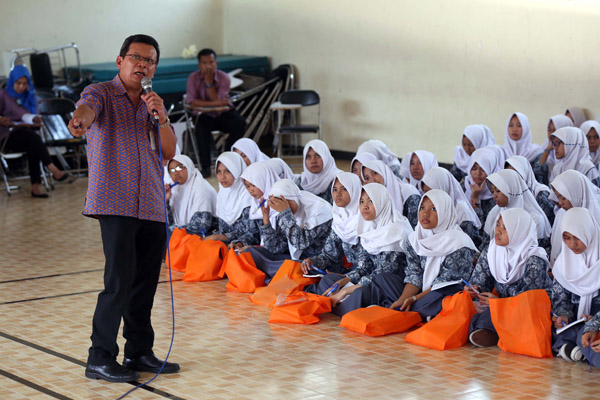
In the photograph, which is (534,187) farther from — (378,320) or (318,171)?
(378,320)

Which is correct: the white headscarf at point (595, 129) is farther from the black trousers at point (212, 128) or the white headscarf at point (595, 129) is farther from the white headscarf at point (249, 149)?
the black trousers at point (212, 128)

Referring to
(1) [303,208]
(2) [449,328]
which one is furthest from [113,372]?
(1) [303,208]

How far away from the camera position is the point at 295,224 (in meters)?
5.19

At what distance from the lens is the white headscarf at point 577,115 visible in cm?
798

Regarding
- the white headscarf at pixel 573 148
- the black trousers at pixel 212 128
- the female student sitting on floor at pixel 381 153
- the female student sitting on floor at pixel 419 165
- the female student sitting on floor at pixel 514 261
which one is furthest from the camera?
the black trousers at pixel 212 128

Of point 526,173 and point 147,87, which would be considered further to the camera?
point 526,173

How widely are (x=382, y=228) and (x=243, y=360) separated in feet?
4.12

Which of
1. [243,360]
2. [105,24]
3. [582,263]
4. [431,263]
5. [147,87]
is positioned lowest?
[243,360]

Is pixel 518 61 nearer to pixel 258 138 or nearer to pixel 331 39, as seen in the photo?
pixel 331 39

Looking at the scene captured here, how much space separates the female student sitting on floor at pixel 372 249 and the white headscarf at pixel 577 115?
12.3ft

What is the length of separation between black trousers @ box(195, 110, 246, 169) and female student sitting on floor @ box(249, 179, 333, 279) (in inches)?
179

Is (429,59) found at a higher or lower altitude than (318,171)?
higher

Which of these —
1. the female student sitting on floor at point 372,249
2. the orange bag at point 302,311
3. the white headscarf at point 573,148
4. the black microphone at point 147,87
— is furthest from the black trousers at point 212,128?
the black microphone at point 147,87

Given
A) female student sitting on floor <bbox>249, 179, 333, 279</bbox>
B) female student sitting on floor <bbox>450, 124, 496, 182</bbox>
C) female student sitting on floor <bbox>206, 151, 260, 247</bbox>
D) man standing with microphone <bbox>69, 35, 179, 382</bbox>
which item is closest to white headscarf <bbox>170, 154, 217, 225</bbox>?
female student sitting on floor <bbox>206, 151, 260, 247</bbox>
